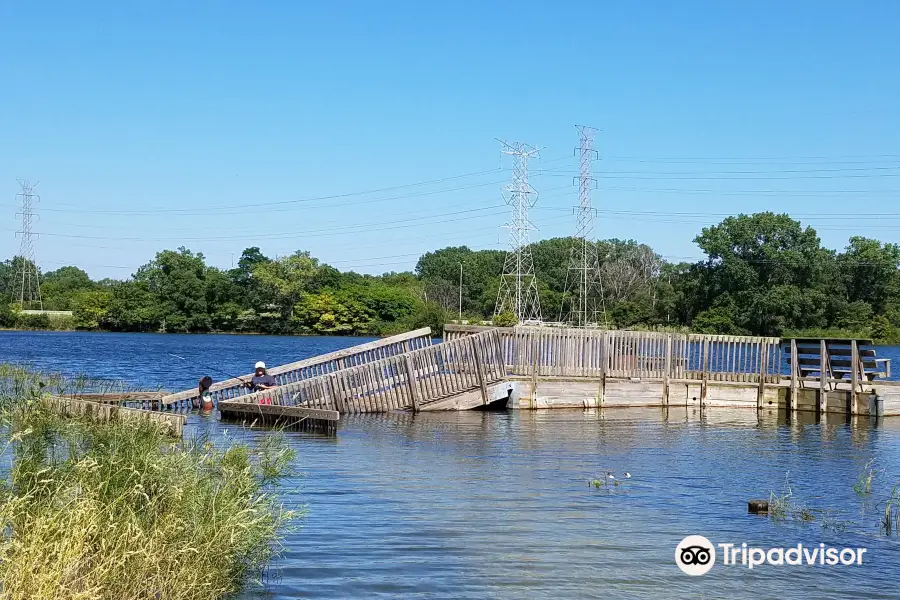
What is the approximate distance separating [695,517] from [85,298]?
381ft

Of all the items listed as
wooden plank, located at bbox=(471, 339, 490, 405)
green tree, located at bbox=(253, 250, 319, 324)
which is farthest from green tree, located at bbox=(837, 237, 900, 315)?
wooden plank, located at bbox=(471, 339, 490, 405)

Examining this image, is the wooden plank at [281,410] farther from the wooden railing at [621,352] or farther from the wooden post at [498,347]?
the wooden railing at [621,352]

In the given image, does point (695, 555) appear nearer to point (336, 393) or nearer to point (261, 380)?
point (336, 393)

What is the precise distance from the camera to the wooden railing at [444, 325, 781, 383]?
91.0 feet

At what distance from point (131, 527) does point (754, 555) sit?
7.25 meters

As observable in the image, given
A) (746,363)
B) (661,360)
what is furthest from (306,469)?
(746,363)

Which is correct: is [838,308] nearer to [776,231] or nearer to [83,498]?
[776,231]

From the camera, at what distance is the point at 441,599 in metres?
9.47

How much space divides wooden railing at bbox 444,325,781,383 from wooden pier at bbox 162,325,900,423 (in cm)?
3

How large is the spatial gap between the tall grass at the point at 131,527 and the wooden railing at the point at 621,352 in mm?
16900

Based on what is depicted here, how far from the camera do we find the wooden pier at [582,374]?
25844mm

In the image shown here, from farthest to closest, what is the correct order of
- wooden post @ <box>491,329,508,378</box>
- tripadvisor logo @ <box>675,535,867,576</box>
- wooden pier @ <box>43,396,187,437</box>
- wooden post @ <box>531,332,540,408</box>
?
wooden post @ <box>531,332,540,408</box>
wooden post @ <box>491,329,508,378</box>
wooden pier @ <box>43,396,187,437</box>
tripadvisor logo @ <box>675,535,867,576</box>

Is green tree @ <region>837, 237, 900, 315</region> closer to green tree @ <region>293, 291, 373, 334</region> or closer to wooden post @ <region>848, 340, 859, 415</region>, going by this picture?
green tree @ <region>293, 291, 373, 334</region>

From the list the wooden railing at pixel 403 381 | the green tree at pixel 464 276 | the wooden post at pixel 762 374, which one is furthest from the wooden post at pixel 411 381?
the green tree at pixel 464 276
